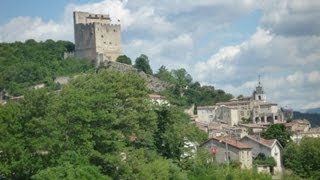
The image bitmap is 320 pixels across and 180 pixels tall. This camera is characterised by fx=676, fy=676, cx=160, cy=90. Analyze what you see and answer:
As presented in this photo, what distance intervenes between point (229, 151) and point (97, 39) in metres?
65.1

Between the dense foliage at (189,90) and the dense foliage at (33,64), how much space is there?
14885 millimetres

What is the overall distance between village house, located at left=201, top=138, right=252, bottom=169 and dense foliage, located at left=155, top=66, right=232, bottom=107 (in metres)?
51.1

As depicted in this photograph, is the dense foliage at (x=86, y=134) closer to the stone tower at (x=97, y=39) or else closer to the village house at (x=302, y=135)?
the village house at (x=302, y=135)

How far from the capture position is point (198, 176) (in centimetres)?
5081

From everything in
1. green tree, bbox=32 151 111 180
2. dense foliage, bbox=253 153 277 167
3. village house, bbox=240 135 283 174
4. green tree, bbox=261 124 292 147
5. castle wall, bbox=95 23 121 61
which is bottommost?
dense foliage, bbox=253 153 277 167

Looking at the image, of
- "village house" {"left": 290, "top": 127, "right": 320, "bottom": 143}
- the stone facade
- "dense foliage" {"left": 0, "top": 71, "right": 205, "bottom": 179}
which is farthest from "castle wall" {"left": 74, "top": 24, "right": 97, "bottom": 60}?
"dense foliage" {"left": 0, "top": 71, "right": 205, "bottom": 179}

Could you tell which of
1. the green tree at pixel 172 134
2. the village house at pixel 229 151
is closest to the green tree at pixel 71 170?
the green tree at pixel 172 134

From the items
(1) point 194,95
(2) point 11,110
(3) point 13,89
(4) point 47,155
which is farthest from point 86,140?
(1) point 194,95

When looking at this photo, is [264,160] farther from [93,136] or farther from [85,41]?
[85,41]

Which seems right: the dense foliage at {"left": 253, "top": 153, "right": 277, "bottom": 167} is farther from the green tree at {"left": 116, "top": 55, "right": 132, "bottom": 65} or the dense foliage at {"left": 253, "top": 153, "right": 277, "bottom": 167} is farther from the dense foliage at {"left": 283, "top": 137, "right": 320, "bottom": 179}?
the green tree at {"left": 116, "top": 55, "right": 132, "bottom": 65}

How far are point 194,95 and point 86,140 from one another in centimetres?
8161

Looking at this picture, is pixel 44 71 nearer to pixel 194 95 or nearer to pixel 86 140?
pixel 194 95

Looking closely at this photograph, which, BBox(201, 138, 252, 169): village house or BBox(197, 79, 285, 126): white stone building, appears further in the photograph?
BBox(197, 79, 285, 126): white stone building

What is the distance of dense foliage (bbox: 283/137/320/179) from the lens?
65.2m
